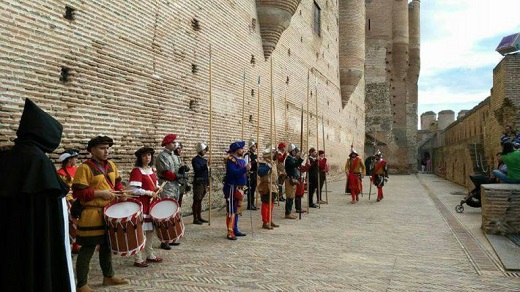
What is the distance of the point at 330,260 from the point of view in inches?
230

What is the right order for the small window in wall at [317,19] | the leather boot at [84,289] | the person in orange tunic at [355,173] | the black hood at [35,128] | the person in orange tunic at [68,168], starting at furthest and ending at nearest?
the small window in wall at [317,19]
the person in orange tunic at [355,173]
the person in orange tunic at [68,168]
the leather boot at [84,289]
the black hood at [35,128]

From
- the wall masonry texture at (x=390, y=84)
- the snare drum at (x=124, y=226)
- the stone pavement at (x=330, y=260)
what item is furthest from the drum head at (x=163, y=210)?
the wall masonry texture at (x=390, y=84)

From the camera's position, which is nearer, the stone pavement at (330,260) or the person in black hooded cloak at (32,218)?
the person in black hooded cloak at (32,218)

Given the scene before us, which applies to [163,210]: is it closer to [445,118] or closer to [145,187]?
[145,187]

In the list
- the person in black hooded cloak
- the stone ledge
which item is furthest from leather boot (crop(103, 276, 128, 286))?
the stone ledge

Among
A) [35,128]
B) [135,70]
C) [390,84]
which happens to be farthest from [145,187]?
[390,84]

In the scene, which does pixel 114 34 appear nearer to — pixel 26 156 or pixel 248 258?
pixel 248 258

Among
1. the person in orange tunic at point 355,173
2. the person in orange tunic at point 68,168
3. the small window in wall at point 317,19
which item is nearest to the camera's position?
the person in orange tunic at point 68,168

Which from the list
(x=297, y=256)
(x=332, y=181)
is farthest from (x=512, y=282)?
(x=332, y=181)

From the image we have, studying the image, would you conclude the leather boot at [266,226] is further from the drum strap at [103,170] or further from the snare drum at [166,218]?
the drum strap at [103,170]

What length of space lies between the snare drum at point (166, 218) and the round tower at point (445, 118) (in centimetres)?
4803

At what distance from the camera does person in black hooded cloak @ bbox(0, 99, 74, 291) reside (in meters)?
2.79

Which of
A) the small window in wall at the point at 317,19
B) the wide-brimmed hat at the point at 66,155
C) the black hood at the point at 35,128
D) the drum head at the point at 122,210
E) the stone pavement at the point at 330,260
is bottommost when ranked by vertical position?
the stone pavement at the point at 330,260

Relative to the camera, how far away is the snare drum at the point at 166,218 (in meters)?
5.53
